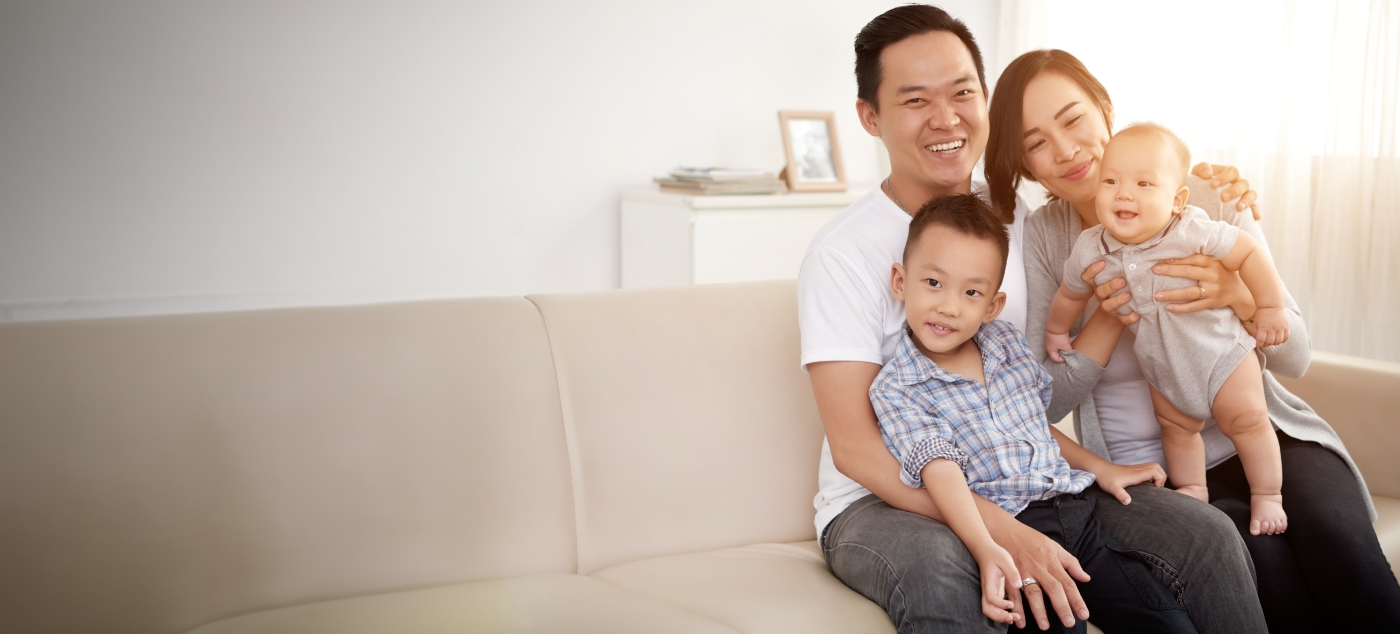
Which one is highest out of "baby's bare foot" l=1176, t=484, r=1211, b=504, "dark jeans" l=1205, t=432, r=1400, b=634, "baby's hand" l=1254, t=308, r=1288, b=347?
"baby's hand" l=1254, t=308, r=1288, b=347

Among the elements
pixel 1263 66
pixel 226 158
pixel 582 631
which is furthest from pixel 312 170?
pixel 1263 66

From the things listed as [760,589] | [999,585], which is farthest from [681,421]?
[999,585]

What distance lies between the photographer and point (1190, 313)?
5.14ft

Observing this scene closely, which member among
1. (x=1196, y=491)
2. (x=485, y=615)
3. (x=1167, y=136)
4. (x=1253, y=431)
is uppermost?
(x=1167, y=136)

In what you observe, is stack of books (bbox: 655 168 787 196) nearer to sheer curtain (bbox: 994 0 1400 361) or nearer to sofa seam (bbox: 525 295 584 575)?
sheer curtain (bbox: 994 0 1400 361)

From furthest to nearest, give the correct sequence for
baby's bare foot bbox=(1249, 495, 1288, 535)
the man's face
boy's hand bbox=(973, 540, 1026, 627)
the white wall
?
the white wall
the man's face
baby's bare foot bbox=(1249, 495, 1288, 535)
boy's hand bbox=(973, 540, 1026, 627)

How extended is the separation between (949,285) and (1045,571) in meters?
0.41

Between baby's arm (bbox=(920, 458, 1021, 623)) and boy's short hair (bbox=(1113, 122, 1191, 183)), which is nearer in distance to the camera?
baby's arm (bbox=(920, 458, 1021, 623))

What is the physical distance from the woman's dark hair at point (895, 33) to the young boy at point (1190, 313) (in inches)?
12.3

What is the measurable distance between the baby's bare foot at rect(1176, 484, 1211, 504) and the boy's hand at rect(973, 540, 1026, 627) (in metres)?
0.43

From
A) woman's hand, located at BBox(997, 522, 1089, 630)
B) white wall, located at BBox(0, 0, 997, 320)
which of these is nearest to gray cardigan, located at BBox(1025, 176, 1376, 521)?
woman's hand, located at BBox(997, 522, 1089, 630)

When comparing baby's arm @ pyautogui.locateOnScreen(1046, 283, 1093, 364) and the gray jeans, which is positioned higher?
baby's arm @ pyautogui.locateOnScreen(1046, 283, 1093, 364)

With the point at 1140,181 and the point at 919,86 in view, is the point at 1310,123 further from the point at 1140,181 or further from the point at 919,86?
the point at 919,86

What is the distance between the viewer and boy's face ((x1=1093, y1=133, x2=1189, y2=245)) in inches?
60.2
